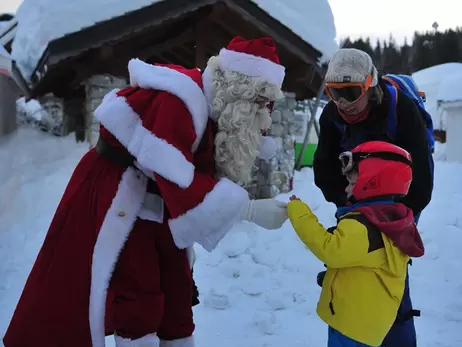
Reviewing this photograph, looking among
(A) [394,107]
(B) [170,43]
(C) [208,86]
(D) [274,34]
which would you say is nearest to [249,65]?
(C) [208,86]

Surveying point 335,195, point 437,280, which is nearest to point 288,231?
point 437,280

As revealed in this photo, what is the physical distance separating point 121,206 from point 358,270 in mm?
1031

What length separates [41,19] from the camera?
5.63 m

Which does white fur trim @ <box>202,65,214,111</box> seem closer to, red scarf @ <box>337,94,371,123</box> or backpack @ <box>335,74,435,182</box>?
red scarf @ <box>337,94,371,123</box>

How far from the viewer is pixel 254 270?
14.7 ft

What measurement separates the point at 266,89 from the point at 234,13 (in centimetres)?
445

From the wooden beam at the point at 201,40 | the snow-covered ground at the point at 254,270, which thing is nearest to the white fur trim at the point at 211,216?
the snow-covered ground at the point at 254,270

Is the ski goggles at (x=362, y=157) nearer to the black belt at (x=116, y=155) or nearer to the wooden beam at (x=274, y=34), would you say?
the black belt at (x=116, y=155)

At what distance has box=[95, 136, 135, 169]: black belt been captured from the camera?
77.2 inches

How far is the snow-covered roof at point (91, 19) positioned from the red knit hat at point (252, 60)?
12.3 feet

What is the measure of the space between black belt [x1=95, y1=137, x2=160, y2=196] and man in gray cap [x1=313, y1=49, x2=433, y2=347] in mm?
Result: 955

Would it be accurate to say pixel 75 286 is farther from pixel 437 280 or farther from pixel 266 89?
pixel 437 280

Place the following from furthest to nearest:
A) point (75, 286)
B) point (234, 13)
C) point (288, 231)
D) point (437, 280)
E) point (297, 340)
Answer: point (234, 13)
point (288, 231)
point (437, 280)
point (297, 340)
point (75, 286)

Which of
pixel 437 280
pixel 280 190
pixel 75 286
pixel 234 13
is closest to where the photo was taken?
pixel 75 286
